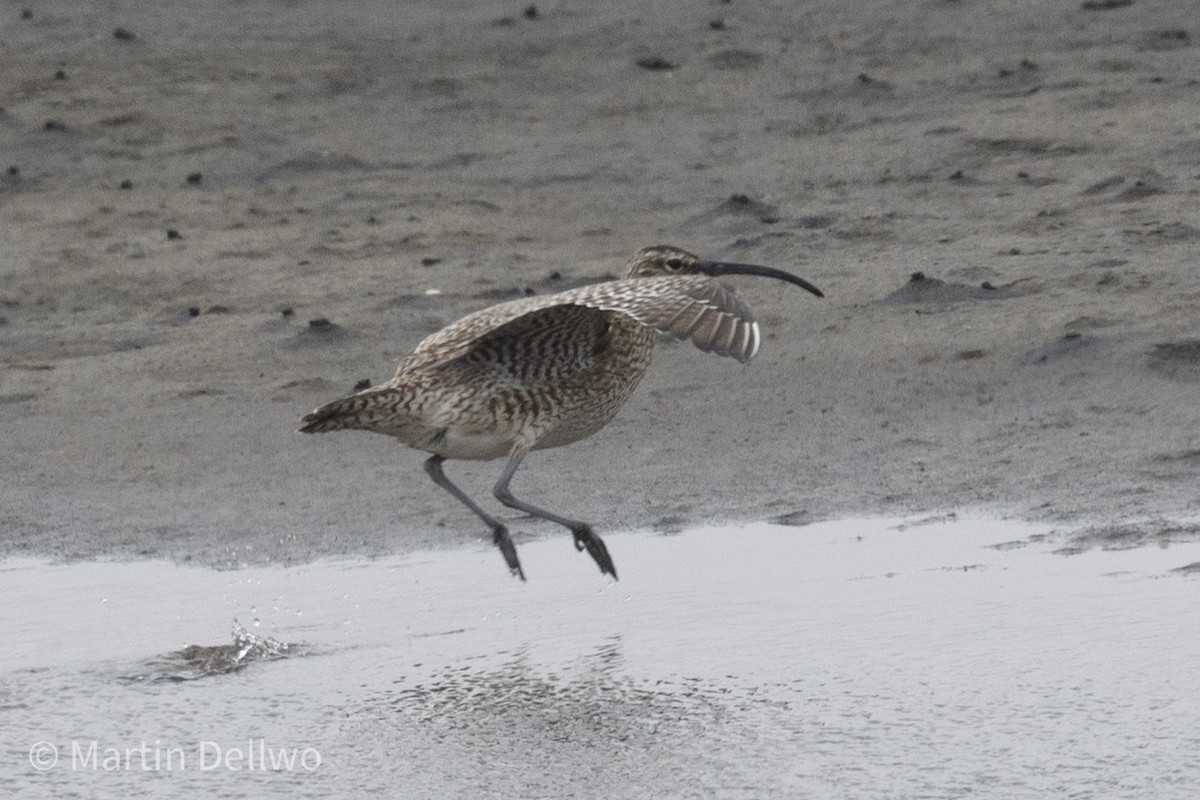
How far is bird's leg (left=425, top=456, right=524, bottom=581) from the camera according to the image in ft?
24.8

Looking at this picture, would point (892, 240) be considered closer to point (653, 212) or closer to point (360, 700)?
point (653, 212)

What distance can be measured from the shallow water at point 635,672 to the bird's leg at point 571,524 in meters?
0.12

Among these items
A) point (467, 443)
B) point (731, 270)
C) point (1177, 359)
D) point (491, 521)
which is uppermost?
point (731, 270)

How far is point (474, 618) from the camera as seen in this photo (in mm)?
7312

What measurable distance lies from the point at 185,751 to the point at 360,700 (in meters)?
0.55

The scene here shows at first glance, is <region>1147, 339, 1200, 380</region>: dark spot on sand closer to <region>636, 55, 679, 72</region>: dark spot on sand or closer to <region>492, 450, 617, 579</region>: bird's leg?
<region>492, 450, 617, 579</region>: bird's leg

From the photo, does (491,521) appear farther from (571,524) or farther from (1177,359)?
(1177,359)

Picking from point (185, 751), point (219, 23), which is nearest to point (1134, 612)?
point (185, 751)

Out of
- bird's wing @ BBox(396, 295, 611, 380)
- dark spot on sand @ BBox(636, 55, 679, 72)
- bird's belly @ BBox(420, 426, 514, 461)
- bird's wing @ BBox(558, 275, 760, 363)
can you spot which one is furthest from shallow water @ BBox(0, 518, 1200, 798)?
dark spot on sand @ BBox(636, 55, 679, 72)

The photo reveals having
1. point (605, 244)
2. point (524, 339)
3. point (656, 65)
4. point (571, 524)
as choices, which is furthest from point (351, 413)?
point (656, 65)

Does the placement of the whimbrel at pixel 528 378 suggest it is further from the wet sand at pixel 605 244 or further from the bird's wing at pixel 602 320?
the wet sand at pixel 605 244

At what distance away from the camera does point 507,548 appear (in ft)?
24.9
